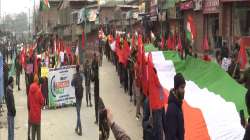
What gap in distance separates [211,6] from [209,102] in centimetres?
2085

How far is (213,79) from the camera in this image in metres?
12.6

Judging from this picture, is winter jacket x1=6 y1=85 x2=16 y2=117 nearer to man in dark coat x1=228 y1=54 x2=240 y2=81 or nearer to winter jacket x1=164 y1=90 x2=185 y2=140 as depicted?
man in dark coat x1=228 y1=54 x2=240 y2=81

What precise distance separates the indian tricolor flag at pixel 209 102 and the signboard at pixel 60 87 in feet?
25.3

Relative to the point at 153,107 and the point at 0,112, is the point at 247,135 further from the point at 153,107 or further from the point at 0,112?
the point at 0,112

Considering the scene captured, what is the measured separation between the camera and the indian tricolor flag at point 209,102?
9367 millimetres

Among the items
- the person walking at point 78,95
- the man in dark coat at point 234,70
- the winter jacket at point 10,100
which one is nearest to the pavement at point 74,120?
the person walking at point 78,95

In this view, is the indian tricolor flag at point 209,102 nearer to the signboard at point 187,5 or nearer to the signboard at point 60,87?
the signboard at point 60,87

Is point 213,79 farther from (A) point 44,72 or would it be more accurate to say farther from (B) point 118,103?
(A) point 44,72

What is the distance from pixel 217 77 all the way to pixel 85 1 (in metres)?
61.1

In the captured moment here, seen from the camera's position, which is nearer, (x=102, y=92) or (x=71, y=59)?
(x=102, y=92)

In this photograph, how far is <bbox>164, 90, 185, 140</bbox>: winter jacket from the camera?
319 inches

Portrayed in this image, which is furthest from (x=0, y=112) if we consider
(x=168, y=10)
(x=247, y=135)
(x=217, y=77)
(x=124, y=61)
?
(x=168, y=10)

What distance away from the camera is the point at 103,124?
7465 mm

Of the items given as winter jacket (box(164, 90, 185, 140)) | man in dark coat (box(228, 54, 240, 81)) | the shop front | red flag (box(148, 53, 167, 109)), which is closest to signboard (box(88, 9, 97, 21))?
the shop front
